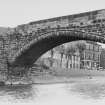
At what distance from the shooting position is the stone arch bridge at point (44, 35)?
20406 millimetres

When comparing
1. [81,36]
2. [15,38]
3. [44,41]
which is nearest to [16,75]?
[15,38]

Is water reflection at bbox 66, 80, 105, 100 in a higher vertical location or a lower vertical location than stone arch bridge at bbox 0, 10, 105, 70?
lower

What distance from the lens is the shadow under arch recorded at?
2092 centimetres

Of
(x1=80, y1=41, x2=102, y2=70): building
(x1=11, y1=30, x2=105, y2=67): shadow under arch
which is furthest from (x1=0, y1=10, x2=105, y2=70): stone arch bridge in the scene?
(x1=80, y1=41, x2=102, y2=70): building

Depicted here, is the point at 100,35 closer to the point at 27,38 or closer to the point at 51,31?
the point at 51,31

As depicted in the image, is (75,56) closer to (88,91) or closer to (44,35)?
(88,91)

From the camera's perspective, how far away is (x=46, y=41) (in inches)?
1011

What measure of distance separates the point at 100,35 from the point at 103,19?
1184mm

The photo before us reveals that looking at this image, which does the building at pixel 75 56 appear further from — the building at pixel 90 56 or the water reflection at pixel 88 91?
the water reflection at pixel 88 91

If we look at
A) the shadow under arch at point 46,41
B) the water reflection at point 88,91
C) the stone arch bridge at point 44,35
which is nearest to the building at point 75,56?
the water reflection at point 88,91

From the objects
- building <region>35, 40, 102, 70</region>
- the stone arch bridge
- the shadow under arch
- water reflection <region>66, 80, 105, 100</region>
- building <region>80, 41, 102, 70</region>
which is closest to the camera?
the stone arch bridge

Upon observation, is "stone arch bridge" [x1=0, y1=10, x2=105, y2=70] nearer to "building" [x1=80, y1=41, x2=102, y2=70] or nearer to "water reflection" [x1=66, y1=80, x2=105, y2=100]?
"water reflection" [x1=66, y1=80, x2=105, y2=100]

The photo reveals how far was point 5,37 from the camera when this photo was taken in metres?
29.8

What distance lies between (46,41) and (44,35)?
1.03 metres
